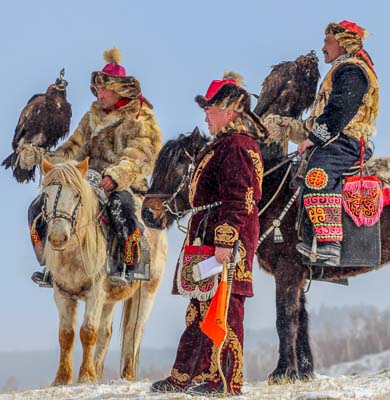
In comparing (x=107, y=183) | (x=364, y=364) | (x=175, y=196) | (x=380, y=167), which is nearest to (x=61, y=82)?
(x=107, y=183)

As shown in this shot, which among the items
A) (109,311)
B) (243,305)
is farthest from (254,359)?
(243,305)

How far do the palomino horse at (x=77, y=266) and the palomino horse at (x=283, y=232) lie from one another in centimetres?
79

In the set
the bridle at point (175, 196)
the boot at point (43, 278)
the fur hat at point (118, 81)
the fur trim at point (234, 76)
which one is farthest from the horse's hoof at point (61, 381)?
the fur trim at point (234, 76)

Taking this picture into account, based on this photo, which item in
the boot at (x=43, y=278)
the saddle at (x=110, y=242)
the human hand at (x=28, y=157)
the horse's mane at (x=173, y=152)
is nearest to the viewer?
the horse's mane at (x=173, y=152)

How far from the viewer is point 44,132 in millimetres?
9633

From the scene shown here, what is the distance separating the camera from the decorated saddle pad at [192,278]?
20.0 ft

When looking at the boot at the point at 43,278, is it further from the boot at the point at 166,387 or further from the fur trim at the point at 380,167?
the fur trim at the point at 380,167

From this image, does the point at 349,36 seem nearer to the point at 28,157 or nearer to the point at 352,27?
the point at 352,27

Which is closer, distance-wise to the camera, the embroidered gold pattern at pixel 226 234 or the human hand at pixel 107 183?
the embroidered gold pattern at pixel 226 234

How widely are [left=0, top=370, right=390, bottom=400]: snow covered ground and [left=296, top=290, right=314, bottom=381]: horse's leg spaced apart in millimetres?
145

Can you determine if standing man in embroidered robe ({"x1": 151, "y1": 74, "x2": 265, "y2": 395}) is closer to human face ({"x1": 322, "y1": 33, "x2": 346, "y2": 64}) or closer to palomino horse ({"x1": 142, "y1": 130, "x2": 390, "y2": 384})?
palomino horse ({"x1": 142, "y1": 130, "x2": 390, "y2": 384})

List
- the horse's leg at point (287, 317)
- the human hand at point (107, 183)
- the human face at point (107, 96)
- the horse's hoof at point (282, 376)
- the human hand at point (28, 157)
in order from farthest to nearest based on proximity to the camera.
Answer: the human hand at point (28, 157) → the human face at point (107, 96) → the human hand at point (107, 183) → the horse's leg at point (287, 317) → the horse's hoof at point (282, 376)

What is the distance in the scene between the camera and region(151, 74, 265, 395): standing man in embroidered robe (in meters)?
6.00

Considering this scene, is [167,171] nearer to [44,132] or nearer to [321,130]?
[321,130]
